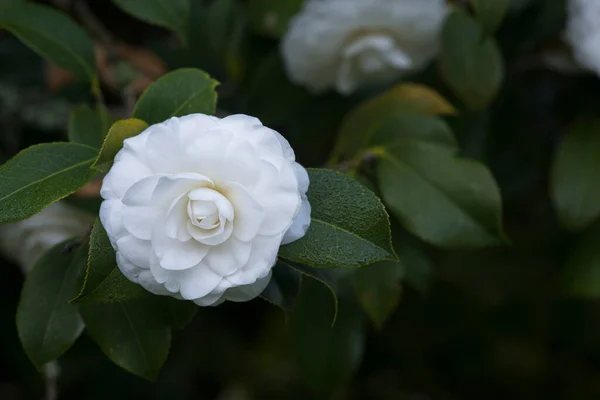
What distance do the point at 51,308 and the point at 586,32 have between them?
0.65 m

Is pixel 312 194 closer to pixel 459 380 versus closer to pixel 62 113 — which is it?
pixel 62 113

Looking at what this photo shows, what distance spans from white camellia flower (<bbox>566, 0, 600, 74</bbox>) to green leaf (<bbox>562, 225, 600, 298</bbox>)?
246mm

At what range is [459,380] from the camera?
4.70ft

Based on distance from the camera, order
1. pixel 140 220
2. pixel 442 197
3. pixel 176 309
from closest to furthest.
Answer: pixel 140 220 < pixel 176 309 < pixel 442 197

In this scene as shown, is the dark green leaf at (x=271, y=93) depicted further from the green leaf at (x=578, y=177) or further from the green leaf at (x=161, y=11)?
the green leaf at (x=578, y=177)

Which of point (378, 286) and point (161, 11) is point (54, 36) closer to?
point (161, 11)

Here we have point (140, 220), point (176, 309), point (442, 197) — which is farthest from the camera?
point (442, 197)

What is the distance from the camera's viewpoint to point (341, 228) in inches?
20.2

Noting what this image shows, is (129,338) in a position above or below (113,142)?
below

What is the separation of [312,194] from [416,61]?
412 millimetres

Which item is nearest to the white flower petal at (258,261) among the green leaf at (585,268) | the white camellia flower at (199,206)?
the white camellia flower at (199,206)

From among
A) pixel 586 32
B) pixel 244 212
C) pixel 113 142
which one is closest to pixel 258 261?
pixel 244 212

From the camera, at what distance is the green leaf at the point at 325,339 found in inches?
33.3

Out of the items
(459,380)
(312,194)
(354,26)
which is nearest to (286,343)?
(459,380)
